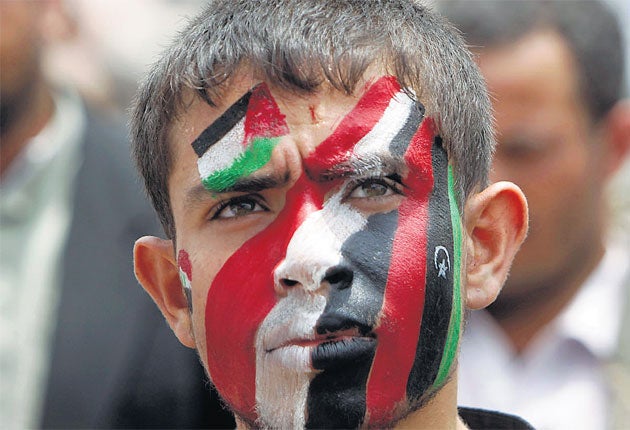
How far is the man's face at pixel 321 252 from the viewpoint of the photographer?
3.02 m

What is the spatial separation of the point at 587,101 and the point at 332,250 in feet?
9.86

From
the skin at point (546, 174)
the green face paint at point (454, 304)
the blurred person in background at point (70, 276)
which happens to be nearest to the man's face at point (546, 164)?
the skin at point (546, 174)

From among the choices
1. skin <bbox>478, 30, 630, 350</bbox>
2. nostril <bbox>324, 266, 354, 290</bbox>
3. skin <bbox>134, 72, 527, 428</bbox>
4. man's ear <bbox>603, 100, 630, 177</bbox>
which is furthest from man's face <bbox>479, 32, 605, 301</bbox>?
nostril <bbox>324, 266, 354, 290</bbox>

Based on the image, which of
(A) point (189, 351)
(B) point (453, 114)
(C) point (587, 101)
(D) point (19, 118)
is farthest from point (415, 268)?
(D) point (19, 118)

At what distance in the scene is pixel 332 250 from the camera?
3.04 m

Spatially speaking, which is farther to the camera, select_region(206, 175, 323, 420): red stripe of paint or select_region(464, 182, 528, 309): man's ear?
select_region(464, 182, 528, 309): man's ear

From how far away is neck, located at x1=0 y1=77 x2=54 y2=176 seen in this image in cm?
605

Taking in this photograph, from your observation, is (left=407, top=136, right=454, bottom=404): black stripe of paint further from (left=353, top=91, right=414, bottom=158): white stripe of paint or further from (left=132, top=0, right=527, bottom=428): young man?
(left=353, top=91, right=414, bottom=158): white stripe of paint

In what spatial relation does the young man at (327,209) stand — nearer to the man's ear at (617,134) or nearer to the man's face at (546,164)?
the man's face at (546,164)

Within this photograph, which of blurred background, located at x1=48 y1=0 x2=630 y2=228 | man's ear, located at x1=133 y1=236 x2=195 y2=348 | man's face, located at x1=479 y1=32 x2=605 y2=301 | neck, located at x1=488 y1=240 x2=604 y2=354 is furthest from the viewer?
blurred background, located at x1=48 y1=0 x2=630 y2=228

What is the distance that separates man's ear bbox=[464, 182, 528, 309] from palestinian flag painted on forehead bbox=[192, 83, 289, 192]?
0.57 m

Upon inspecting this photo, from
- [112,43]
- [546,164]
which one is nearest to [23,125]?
[112,43]

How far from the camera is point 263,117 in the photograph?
124 inches

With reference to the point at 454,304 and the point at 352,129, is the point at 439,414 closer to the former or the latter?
the point at 454,304
